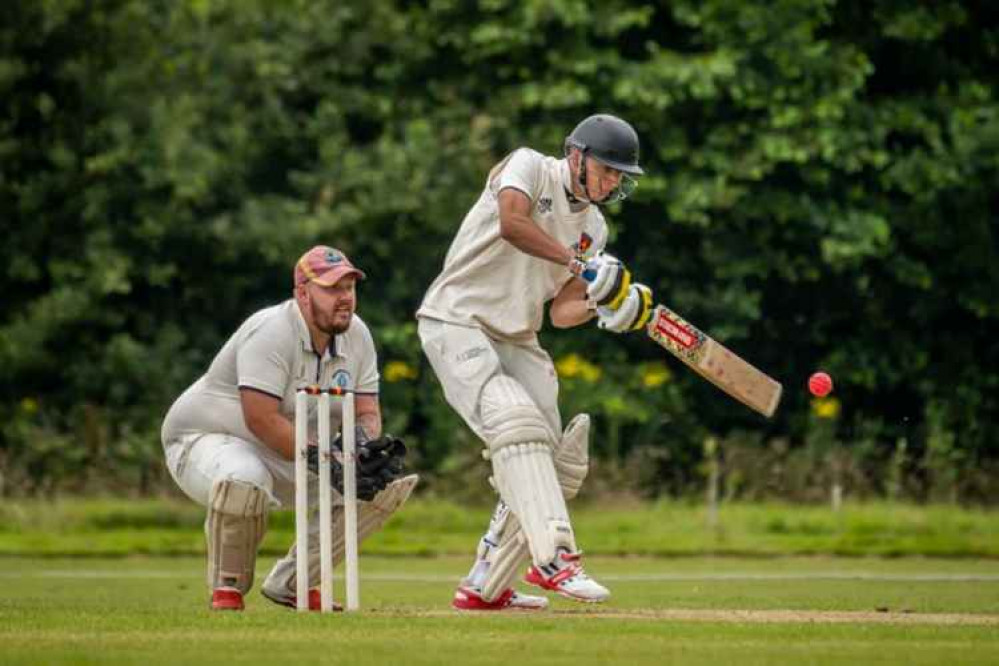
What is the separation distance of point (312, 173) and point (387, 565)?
6.42 metres

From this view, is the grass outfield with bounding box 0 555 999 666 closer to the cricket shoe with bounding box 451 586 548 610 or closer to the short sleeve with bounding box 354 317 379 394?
the cricket shoe with bounding box 451 586 548 610

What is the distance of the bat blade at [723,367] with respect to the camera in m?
7.07

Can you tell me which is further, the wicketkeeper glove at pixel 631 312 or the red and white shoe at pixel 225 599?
the red and white shoe at pixel 225 599

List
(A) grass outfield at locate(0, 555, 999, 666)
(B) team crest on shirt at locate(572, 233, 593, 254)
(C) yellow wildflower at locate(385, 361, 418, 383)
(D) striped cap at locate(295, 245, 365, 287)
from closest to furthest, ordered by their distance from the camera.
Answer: (A) grass outfield at locate(0, 555, 999, 666) < (D) striped cap at locate(295, 245, 365, 287) < (B) team crest on shirt at locate(572, 233, 593, 254) < (C) yellow wildflower at locate(385, 361, 418, 383)

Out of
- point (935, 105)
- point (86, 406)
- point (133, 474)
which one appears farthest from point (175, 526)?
point (935, 105)

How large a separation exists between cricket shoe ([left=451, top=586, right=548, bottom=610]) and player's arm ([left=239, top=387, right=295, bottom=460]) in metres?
0.88

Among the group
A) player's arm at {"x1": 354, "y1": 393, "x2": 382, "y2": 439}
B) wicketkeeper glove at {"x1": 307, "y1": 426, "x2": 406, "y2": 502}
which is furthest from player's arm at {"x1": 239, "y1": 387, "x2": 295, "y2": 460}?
player's arm at {"x1": 354, "y1": 393, "x2": 382, "y2": 439}

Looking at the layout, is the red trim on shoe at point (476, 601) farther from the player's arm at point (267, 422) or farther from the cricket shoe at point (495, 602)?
the player's arm at point (267, 422)

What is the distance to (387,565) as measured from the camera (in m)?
11.6

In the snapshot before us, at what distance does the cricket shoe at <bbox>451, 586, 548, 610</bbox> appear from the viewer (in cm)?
755

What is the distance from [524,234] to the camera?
7.08 meters

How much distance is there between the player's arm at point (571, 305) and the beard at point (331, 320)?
756 millimetres

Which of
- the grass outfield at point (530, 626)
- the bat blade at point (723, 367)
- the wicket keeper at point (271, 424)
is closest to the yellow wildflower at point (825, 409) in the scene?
the grass outfield at point (530, 626)

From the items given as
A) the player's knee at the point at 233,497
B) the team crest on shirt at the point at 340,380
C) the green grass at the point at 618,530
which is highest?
the team crest on shirt at the point at 340,380
